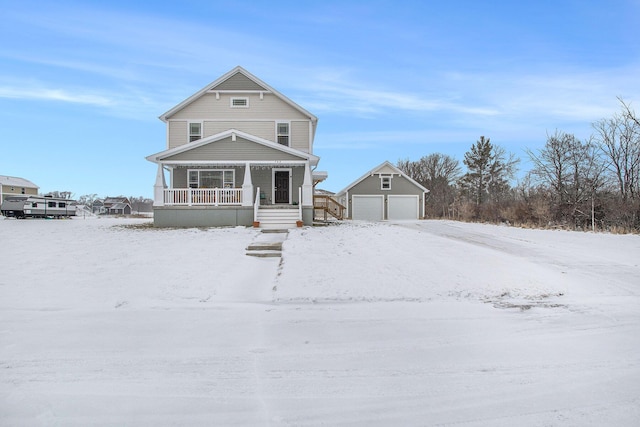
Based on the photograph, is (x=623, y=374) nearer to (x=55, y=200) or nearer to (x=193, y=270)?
(x=193, y=270)

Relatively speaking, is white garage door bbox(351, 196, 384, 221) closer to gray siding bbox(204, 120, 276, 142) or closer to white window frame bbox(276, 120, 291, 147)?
white window frame bbox(276, 120, 291, 147)

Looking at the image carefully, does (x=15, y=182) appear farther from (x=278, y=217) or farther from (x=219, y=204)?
(x=278, y=217)

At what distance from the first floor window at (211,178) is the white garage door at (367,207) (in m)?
14.8

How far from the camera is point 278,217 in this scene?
53.9ft

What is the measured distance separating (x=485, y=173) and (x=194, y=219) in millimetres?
38887

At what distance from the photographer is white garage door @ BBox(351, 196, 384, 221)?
32.1 metres

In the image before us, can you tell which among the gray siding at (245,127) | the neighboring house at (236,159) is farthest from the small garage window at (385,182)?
the gray siding at (245,127)

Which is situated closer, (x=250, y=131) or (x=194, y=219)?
(x=194, y=219)

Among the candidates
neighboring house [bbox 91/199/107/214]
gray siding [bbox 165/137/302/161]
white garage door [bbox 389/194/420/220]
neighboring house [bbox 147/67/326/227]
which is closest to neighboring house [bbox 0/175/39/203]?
neighboring house [bbox 91/199/107/214]

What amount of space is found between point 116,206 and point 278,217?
6018 cm

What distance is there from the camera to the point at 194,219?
16188 mm

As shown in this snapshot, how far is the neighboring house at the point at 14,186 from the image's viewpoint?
5141cm

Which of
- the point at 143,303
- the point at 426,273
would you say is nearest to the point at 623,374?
the point at 426,273

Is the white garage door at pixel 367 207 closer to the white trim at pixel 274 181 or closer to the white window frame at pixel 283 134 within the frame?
the white window frame at pixel 283 134
